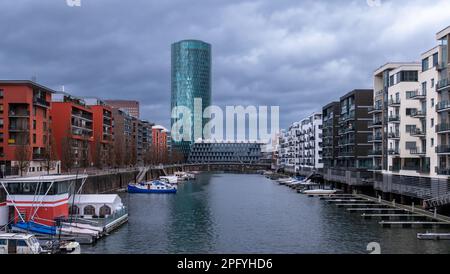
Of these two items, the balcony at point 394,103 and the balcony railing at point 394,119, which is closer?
the balcony at point 394,103

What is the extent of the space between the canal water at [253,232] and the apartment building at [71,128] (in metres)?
26.9

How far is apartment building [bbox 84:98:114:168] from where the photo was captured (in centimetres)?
9383

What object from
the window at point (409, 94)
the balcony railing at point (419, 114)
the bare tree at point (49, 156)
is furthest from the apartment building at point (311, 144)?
the bare tree at point (49, 156)

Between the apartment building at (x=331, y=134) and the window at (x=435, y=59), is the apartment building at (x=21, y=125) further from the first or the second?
the apartment building at (x=331, y=134)

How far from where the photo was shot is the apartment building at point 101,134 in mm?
93831

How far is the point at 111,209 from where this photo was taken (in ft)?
143

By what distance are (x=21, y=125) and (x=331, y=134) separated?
63.5 m

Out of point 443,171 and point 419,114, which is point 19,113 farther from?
point 443,171

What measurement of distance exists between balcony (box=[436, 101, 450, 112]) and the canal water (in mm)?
12970

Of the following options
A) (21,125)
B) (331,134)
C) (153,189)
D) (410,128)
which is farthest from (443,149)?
(331,134)

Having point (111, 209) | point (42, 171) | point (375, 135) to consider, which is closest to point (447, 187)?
point (375, 135)

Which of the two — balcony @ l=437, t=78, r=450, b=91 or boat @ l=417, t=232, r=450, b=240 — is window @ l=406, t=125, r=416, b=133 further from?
boat @ l=417, t=232, r=450, b=240

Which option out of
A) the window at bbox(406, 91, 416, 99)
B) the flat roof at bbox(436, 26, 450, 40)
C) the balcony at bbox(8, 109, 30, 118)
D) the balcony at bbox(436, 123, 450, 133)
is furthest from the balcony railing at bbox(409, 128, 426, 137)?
the balcony at bbox(8, 109, 30, 118)
